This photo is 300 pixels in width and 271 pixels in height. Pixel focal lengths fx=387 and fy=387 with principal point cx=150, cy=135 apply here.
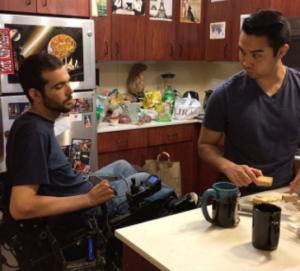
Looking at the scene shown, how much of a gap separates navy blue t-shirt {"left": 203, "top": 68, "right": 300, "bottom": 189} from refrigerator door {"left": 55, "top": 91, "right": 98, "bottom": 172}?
4.47 ft

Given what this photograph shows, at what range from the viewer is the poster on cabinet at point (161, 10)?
340cm

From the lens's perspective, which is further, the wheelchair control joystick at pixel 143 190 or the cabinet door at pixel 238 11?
the cabinet door at pixel 238 11

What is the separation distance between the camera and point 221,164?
1476 millimetres

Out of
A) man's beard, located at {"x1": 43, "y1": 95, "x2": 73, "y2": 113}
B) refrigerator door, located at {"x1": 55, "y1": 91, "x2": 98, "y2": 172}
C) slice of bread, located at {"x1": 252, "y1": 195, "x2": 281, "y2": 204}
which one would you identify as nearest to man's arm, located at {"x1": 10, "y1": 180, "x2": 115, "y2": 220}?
man's beard, located at {"x1": 43, "y1": 95, "x2": 73, "y2": 113}

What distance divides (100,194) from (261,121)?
72 cm

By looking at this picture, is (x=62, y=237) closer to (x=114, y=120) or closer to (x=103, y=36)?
(x=114, y=120)

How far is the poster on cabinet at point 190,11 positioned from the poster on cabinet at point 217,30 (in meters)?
0.15

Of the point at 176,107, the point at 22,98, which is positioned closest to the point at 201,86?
the point at 176,107

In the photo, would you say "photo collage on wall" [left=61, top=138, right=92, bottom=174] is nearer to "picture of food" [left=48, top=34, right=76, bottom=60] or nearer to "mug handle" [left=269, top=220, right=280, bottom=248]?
"picture of food" [left=48, top=34, right=76, bottom=60]

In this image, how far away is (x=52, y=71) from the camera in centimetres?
168

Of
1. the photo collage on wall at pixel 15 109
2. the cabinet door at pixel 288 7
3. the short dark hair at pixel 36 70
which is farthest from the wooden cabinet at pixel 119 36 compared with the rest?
the short dark hair at pixel 36 70

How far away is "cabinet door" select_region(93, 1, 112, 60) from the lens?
10.2 ft

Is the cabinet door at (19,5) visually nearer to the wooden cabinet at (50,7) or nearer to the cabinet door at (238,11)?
the wooden cabinet at (50,7)

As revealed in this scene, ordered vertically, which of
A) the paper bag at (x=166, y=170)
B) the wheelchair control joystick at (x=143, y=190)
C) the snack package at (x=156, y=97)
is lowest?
the paper bag at (x=166, y=170)
